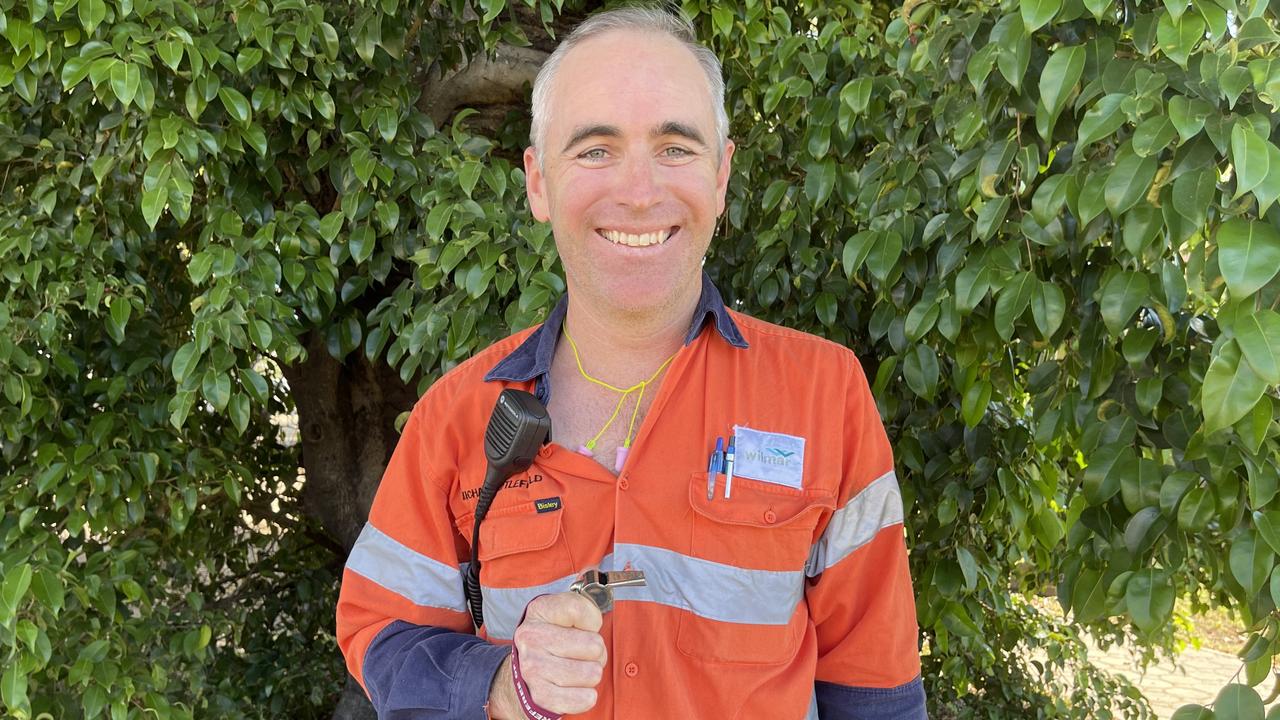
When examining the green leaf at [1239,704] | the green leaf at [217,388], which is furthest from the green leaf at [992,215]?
the green leaf at [217,388]

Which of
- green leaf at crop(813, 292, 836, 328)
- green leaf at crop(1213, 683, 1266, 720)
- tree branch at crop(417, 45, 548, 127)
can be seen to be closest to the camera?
green leaf at crop(1213, 683, 1266, 720)

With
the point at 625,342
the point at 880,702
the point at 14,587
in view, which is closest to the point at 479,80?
the point at 625,342

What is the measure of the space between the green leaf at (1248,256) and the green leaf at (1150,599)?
524 mm

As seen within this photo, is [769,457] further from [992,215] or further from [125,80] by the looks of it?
[125,80]

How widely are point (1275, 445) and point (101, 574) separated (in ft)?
8.43

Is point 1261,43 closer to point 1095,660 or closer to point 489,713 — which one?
point 489,713

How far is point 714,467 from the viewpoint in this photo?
1.68 meters

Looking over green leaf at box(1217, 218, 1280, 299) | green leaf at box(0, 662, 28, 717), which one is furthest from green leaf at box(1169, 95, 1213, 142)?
green leaf at box(0, 662, 28, 717)

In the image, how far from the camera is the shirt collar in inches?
70.4

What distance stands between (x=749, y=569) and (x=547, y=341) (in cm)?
53

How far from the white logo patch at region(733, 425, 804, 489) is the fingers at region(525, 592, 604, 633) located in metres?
0.37

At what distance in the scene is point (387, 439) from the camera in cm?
378

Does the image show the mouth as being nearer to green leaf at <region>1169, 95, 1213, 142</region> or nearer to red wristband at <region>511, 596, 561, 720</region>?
red wristband at <region>511, 596, 561, 720</region>

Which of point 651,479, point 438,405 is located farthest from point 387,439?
point 651,479
